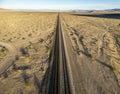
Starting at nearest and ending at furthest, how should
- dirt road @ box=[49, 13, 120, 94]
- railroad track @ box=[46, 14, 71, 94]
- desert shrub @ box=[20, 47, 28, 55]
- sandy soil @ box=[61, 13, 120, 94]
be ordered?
railroad track @ box=[46, 14, 71, 94], dirt road @ box=[49, 13, 120, 94], sandy soil @ box=[61, 13, 120, 94], desert shrub @ box=[20, 47, 28, 55]

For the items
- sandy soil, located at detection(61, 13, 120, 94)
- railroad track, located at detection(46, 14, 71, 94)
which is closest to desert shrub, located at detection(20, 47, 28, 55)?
railroad track, located at detection(46, 14, 71, 94)

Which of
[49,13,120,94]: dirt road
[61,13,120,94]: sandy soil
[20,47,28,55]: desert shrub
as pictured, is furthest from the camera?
[20,47,28,55]: desert shrub

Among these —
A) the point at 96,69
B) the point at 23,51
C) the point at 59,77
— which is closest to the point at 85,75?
the point at 96,69

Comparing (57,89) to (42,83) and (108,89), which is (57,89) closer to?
(42,83)

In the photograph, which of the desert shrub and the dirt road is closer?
the dirt road

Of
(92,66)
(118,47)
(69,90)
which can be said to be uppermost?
(69,90)

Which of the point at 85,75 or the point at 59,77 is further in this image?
the point at 85,75

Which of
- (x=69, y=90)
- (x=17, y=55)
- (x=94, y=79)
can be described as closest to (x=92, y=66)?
(x=94, y=79)

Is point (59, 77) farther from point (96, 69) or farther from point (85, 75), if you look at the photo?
point (96, 69)

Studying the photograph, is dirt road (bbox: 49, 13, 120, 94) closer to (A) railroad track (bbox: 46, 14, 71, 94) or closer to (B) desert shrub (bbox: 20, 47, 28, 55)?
(A) railroad track (bbox: 46, 14, 71, 94)

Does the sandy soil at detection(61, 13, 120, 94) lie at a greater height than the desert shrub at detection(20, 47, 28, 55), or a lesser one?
greater

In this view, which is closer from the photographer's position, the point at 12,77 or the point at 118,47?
the point at 12,77
